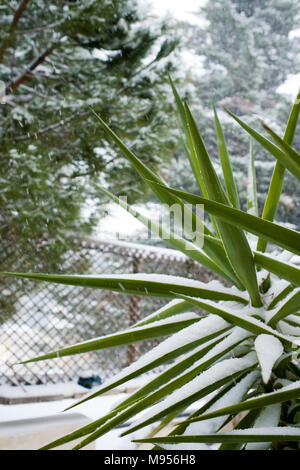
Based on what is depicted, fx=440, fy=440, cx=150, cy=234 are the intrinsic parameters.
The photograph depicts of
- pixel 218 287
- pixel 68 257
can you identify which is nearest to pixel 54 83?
pixel 68 257

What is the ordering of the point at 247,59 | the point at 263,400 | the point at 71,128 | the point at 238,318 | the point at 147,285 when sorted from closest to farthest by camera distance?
the point at 263,400, the point at 238,318, the point at 147,285, the point at 71,128, the point at 247,59

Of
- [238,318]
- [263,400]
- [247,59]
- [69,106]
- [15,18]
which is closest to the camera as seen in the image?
[263,400]

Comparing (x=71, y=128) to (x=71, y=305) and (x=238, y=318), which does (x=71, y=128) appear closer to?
(x=71, y=305)

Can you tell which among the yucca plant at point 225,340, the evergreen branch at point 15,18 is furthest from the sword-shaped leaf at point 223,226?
the evergreen branch at point 15,18

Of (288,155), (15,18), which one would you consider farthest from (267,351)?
(15,18)

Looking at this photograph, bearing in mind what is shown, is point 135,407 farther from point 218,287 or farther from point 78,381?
point 78,381

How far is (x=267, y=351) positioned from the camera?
0.62 m

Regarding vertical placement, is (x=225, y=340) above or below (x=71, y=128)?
below

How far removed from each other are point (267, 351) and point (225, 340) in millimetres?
118

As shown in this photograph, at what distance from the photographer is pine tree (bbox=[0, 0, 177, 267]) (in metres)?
3.25

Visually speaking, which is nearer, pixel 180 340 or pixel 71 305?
pixel 180 340

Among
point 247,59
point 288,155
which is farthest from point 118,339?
point 247,59

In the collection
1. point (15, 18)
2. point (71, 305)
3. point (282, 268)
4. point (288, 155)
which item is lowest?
point (282, 268)

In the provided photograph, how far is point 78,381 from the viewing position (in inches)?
135
